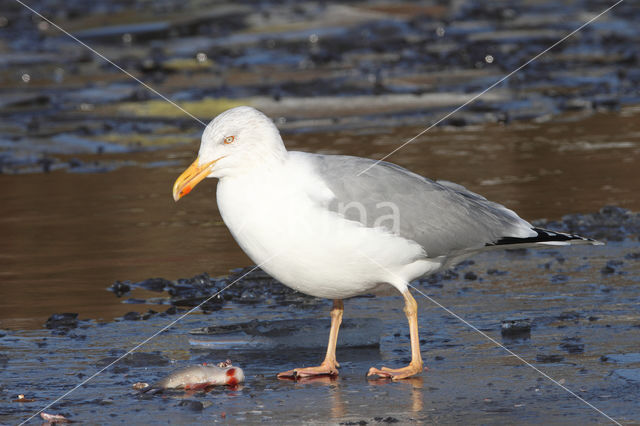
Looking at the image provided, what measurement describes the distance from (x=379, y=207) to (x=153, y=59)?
564 inches

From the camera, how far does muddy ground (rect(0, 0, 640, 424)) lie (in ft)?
18.7

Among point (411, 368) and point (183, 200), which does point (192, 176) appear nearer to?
point (411, 368)

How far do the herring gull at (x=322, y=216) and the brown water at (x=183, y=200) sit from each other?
1.77m

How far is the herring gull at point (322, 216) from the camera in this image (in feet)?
19.2

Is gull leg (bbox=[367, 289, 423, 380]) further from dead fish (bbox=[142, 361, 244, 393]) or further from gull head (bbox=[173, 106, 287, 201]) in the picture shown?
gull head (bbox=[173, 106, 287, 201])

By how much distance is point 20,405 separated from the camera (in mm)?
5566

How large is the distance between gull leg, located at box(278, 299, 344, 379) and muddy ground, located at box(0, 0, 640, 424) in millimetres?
110

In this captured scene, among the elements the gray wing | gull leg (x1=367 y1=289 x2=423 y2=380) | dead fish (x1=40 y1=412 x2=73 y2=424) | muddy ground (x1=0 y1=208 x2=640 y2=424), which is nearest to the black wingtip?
the gray wing

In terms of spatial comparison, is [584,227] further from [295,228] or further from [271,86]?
[271,86]

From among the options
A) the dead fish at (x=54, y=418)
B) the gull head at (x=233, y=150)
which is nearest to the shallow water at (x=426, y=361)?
the dead fish at (x=54, y=418)

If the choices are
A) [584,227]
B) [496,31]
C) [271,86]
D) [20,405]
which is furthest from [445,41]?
[20,405]

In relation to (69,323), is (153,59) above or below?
above

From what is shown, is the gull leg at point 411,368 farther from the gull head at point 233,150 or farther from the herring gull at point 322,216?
the gull head at point 233,150

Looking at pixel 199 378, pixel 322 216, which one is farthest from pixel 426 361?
pixel 199 378
